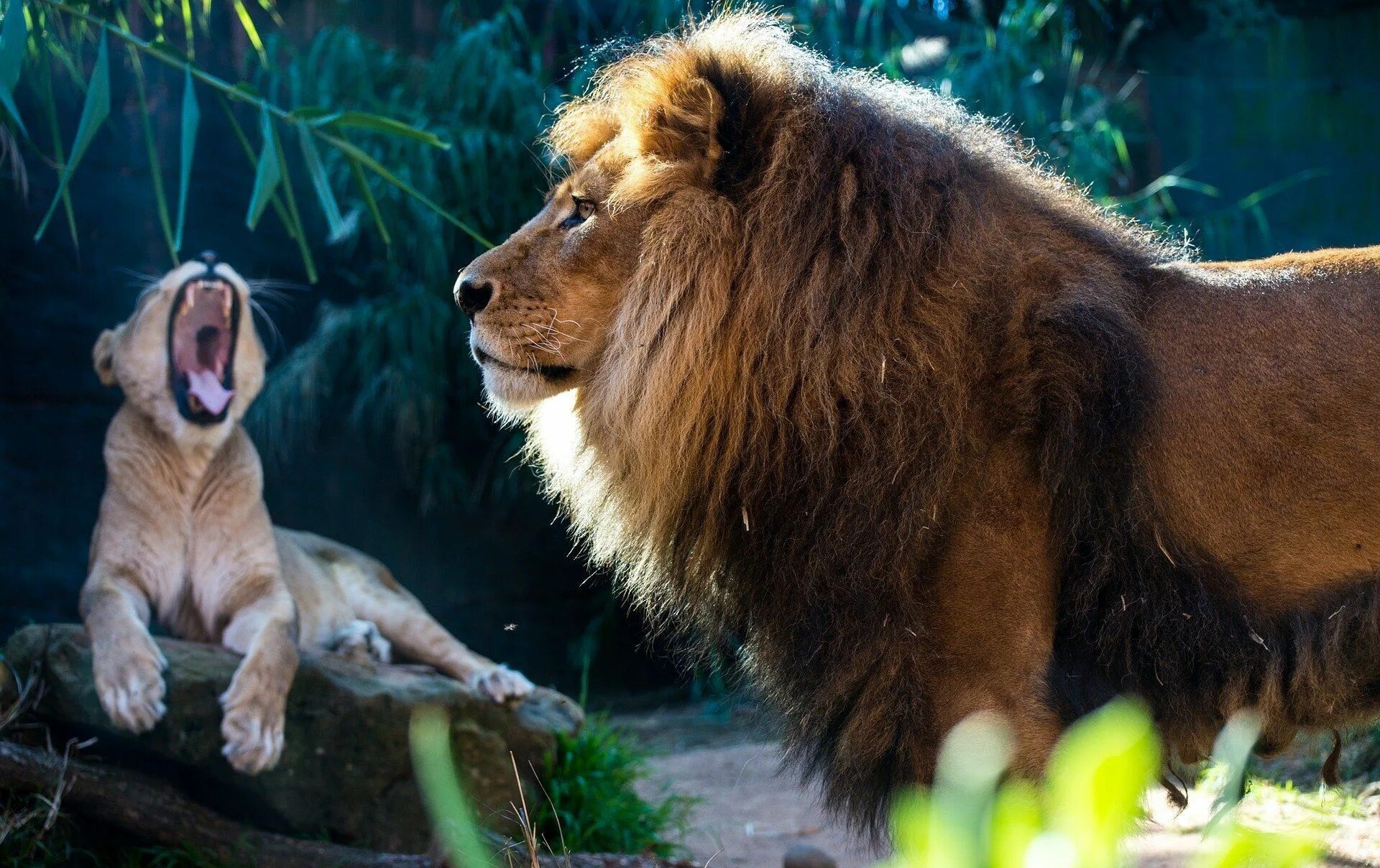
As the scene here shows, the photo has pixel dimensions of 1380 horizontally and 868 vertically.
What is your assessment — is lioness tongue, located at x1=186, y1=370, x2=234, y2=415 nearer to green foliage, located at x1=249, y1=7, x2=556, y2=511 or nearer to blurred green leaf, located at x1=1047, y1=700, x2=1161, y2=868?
green foliage, located at x1=249, y1=7, x2=556, y2=511

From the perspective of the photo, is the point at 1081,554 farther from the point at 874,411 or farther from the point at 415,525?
the point at 415,525

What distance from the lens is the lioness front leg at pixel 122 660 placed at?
308 centimetres

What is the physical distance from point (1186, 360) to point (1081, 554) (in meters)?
0.43

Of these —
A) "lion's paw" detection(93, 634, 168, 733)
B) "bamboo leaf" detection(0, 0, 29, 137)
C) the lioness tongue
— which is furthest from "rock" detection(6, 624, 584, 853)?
"bamboo leaf" detection(0, 0, 29, 137)

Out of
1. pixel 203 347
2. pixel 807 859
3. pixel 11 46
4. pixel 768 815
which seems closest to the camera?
pixel 11 46

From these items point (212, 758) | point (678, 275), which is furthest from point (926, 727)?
point (212, 758)

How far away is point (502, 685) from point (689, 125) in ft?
6.89

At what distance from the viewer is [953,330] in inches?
92.8

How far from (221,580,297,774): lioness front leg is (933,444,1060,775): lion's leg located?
6.10 ft

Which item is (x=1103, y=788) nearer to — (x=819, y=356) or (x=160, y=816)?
(x=819, y=356)

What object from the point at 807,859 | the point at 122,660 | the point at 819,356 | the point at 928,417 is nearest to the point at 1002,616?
the point at 928,417

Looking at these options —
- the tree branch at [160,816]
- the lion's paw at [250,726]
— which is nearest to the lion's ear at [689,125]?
the tree branch at [160,816]

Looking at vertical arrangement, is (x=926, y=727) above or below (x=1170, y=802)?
above

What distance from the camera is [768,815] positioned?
16.2 feet
